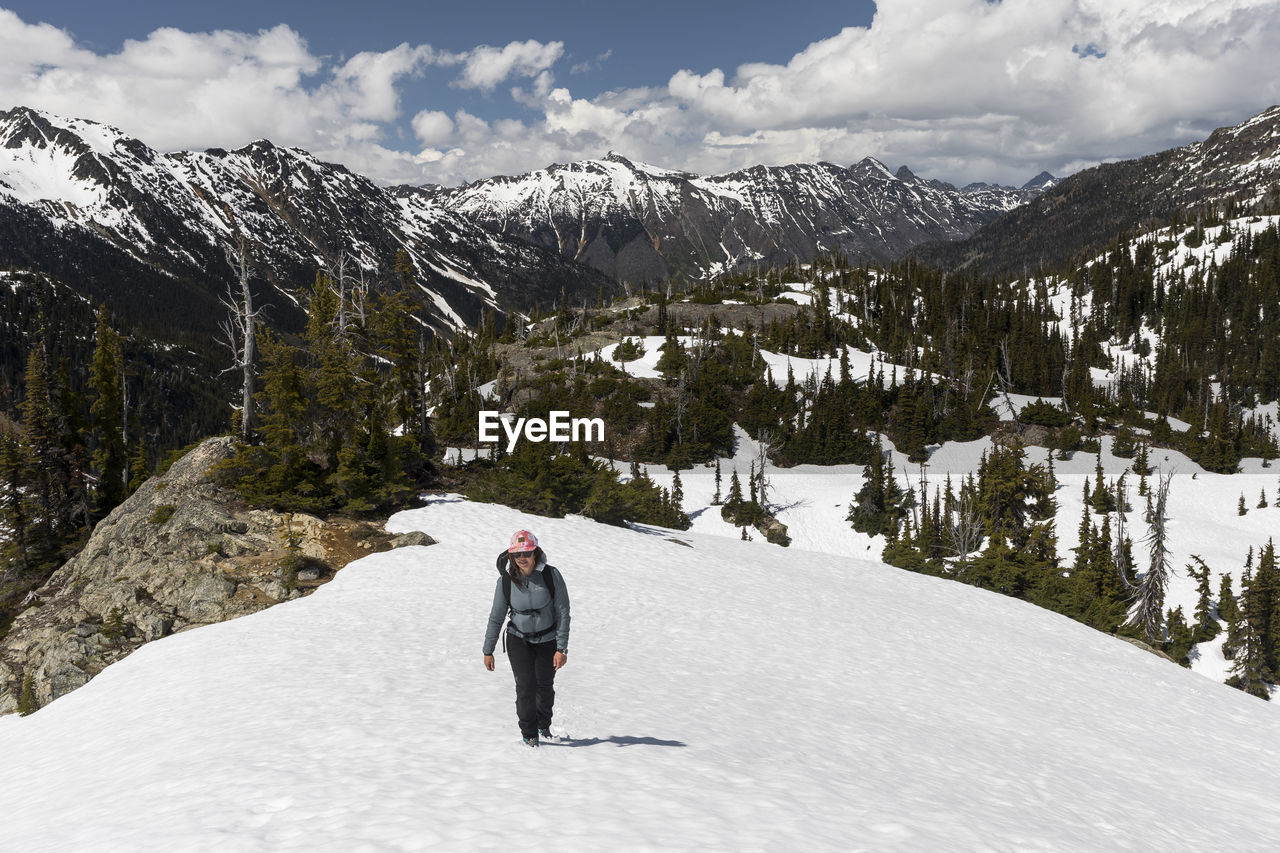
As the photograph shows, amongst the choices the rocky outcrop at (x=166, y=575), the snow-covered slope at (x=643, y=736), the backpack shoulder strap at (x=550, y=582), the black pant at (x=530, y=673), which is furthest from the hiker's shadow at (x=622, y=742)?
the rocky outcrop at (x=166, y=575)

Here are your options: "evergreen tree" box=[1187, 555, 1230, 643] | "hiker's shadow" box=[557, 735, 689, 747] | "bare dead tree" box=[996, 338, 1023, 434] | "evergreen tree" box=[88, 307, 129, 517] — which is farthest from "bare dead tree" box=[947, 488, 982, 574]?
"evergreen tree" box=[88, 307, 129, 517]

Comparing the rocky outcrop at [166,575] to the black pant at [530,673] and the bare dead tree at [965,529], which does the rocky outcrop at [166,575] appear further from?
the bare dead tree at [965,529]

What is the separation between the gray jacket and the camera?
28.0 ft

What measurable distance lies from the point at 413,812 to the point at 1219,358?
668 ft

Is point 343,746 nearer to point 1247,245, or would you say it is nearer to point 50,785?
point 50,785

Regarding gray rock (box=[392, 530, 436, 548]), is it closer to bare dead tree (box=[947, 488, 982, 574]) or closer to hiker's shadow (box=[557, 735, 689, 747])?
hiker's shadow (box=[557, 735, 689, 747])

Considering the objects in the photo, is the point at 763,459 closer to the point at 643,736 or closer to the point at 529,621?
the point at 643,736

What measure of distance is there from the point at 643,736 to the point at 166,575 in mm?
16700

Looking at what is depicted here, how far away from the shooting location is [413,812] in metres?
6.38

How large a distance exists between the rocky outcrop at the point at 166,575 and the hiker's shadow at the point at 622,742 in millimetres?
12944

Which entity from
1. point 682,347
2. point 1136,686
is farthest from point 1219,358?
point 1136,686

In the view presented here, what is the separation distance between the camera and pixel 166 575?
63.4ft

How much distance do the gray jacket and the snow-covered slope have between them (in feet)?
4.83

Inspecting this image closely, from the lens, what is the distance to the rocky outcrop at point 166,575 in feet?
54.5
